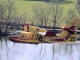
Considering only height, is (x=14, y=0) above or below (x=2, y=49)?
above

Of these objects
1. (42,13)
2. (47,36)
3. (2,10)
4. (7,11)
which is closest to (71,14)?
(42,13)

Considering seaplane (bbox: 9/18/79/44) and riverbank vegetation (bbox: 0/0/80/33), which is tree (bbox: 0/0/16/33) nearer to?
riverbank vegetation (bbox: 0/0/80/33)

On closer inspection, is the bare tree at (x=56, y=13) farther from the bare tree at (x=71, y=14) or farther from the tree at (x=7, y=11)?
the tree at (x=7, y=11)

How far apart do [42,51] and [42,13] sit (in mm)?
32226

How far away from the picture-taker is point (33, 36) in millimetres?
79750

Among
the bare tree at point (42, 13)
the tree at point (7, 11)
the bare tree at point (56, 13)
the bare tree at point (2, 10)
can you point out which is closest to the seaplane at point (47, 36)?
the tree at point (7, 11)

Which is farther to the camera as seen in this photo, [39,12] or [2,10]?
[39,12]

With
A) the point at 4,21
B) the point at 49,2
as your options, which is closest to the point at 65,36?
the point at 4,21

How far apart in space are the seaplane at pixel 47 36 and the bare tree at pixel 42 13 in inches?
985

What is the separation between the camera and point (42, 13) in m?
109

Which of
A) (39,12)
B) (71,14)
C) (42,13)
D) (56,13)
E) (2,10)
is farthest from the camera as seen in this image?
(39,12)

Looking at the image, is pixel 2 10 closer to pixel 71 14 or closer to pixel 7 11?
pixel 7 11

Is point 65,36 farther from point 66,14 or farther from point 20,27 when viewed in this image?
point 66,14

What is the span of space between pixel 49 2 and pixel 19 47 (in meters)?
36.9
